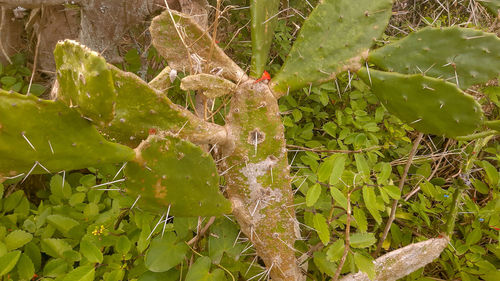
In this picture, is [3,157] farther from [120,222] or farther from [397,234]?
[397,234]

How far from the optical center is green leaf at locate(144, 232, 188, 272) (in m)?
0.91

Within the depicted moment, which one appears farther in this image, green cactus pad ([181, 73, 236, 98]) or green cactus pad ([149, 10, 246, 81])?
green cactus pad ([149, 10, 246, 81])

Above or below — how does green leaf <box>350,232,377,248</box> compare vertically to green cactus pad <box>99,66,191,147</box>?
below

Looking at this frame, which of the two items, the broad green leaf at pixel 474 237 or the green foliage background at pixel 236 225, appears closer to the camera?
the green foliage background at pixel 236 225

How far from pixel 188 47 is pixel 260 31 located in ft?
0.68

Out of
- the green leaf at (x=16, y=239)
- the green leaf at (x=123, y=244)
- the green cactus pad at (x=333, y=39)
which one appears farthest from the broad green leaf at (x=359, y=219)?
the green leaf at (x=16, y=239)

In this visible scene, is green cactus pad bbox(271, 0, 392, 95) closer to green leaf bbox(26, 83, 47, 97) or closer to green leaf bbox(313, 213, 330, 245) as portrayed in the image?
green leaf bbox(313, 213, 330, 245)

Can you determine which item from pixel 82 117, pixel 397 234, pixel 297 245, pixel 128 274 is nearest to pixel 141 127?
pixel 82 117

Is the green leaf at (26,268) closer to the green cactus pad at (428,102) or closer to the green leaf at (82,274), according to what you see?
the green leaf at (82,274)

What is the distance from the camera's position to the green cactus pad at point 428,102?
0.83 m

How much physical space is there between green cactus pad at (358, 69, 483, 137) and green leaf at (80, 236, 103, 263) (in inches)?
32.8

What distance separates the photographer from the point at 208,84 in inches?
33.2

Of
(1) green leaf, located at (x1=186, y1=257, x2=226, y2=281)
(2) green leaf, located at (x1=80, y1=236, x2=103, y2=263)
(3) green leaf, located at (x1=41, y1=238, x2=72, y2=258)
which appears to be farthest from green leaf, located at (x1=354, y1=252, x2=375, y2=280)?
(3) green leaf, located at (x1=41, y1=238, x2=72, y2=258)

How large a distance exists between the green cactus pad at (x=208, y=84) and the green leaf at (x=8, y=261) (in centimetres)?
67
